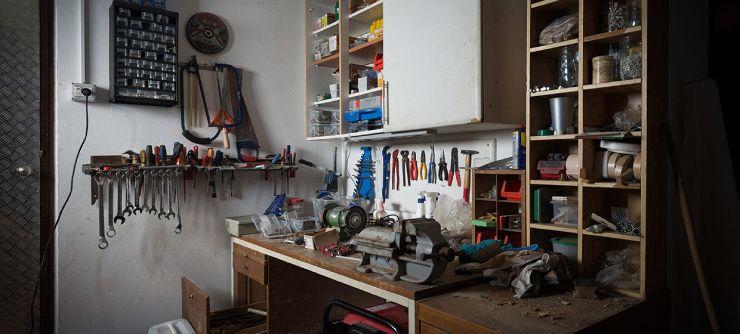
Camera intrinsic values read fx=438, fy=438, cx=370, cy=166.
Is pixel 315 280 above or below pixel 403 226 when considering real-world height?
below

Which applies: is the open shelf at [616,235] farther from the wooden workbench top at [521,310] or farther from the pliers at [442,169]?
the pliers at [442,169]

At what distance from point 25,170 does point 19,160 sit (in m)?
0.06

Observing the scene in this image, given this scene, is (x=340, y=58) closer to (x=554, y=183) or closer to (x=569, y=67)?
(x=569, y=67)

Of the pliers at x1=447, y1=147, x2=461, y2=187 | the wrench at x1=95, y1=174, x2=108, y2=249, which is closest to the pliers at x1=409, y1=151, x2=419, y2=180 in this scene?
the pliers at x1=447, y1=147, x2=461, y2=187

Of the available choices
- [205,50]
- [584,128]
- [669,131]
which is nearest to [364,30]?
[205,50]

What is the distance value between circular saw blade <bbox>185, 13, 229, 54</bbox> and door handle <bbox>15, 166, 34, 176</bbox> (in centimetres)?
113

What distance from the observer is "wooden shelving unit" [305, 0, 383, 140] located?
2764 mm

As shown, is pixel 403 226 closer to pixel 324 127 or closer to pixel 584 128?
pixel 584 128

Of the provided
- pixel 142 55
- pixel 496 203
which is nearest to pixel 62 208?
pixel 142 55

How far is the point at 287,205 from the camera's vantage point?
2.79 m

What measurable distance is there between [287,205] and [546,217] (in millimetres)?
1600

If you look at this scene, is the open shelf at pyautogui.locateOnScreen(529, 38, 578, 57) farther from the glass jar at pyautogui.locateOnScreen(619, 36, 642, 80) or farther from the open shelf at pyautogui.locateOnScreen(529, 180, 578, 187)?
the open shelf at pyautogui.locateOnScreen(529, 180, 578, 187)

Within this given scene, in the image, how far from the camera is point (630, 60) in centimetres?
155

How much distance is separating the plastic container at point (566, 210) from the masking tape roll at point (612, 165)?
18 centimetres
